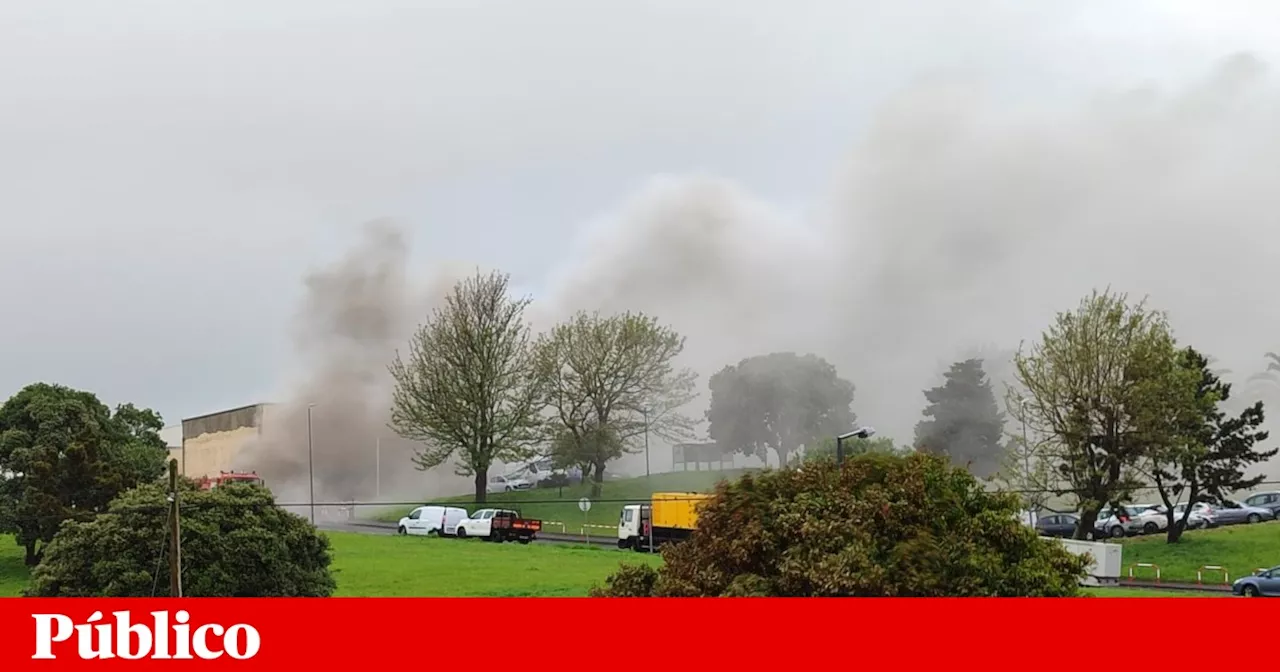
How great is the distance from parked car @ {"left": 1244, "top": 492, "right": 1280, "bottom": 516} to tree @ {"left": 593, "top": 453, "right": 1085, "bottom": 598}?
4736cm

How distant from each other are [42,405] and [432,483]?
3448 centimetres

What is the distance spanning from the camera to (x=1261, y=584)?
37.0 meters

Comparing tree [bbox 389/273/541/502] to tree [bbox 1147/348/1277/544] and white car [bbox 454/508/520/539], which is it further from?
tree [bbox 1147/348/1277/544]

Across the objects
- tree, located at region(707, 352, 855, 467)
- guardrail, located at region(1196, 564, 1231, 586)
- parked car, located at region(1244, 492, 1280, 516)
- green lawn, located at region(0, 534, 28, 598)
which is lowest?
guardrail, located at region(1196, 564, 1231, 586)

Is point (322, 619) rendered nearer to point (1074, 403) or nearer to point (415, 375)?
point (1074, 403)

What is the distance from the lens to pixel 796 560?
51.7 feet

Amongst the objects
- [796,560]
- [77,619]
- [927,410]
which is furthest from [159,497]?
[927,410]

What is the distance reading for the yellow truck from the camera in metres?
48.7

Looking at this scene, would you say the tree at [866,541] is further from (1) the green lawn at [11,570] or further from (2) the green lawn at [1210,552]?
(1) the green lawn at [11,570]

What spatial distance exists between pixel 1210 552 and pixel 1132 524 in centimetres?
722

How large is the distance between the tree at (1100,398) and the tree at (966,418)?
19741mm

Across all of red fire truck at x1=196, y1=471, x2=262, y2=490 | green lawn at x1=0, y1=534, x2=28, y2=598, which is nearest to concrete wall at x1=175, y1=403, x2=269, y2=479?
red fire truck at x1=196, y1=471, x2=262, y2=490

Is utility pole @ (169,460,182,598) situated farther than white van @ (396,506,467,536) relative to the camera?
No

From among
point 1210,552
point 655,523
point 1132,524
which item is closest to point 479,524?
point 655,523
